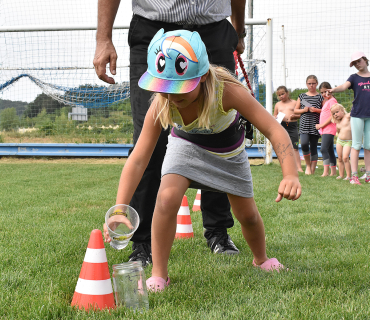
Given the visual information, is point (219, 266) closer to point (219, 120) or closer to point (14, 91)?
point (219, 120)

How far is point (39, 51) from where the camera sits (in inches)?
491

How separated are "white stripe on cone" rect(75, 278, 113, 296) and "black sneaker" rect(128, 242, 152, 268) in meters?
0.69

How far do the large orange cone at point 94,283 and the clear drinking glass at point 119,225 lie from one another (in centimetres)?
11

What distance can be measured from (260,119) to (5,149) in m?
12.6

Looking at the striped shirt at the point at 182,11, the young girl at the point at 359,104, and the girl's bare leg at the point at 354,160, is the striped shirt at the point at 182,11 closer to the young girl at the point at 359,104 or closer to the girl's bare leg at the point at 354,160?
the young girl at the point at 359,104

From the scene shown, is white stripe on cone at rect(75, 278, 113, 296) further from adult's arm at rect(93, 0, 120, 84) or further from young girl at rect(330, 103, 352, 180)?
young girl at rect(330, 103, 352, 180)

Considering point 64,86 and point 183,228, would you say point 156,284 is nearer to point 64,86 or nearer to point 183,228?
point 183,228

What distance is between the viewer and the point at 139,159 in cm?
221

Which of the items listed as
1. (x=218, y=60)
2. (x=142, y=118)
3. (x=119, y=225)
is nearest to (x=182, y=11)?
(x=218, y=60)

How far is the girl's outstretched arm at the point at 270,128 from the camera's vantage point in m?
1.93

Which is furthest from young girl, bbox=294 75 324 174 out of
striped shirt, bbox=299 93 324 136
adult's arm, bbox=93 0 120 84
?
adult's arm, bbox=93 0 120 84

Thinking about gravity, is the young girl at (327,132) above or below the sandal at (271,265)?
above

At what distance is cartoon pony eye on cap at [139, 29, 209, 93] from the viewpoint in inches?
75.4

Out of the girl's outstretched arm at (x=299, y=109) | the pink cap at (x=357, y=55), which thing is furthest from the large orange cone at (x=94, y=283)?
the girl's outstretched arm at (x=299, y=109)
